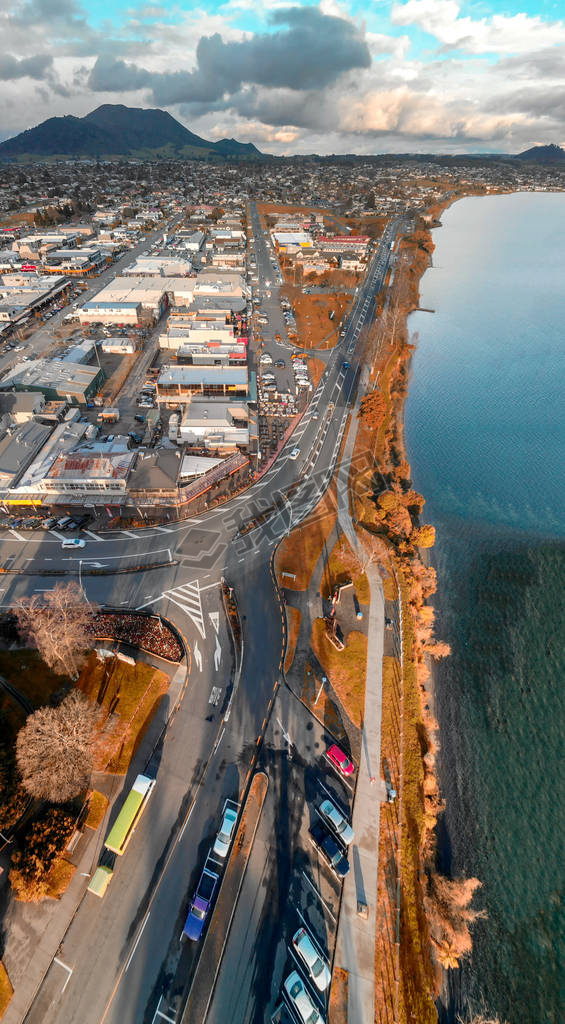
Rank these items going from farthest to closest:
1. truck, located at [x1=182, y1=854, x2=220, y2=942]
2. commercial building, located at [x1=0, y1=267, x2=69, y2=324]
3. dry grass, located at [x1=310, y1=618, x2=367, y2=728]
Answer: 1. commercial building, located at [x1=0, y1=267, x2=69, y2=324]
2. dry grass, located at [x1=310, y1=618, x2=367, y2=728]
3. truck, located at [x1=182, y1=854, x2=220, y2=942]

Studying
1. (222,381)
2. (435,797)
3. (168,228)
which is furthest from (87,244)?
(435,797)

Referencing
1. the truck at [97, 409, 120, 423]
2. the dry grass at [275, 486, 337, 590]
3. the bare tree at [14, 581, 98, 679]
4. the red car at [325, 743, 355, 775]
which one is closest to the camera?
the red car at [325, 743, 355, 775]

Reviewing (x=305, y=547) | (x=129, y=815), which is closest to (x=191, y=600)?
(x=305, y=547)

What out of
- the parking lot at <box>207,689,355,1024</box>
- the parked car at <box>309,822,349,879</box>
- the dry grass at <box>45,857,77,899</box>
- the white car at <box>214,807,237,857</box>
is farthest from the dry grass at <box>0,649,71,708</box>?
the parked car at <box>309,822,349,879</box>

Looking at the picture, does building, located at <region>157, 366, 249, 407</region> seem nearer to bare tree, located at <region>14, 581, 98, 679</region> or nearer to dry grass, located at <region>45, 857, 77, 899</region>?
bare tree, located at <region>14, 581, 98, 679</region>

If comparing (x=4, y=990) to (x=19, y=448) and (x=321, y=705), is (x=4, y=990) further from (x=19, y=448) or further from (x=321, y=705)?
(x=19, y=448)

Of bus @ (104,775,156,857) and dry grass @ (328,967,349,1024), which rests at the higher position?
bus @ (104,775,156,857)
